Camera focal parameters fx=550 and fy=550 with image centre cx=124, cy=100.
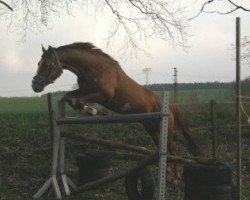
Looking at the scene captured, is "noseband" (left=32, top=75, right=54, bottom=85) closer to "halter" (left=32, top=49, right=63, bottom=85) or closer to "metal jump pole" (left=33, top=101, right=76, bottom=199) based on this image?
"halter" (left=32, top=49, right=63, bottom=85)

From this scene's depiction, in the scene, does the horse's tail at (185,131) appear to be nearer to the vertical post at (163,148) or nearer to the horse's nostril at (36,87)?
the horse's nostril at (36,87)

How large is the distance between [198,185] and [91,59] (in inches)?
112

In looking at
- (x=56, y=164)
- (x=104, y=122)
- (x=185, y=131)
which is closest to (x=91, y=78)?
(x=104, y=122)

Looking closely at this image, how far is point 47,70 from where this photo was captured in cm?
847

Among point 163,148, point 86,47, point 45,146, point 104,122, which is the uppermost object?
point 86,47

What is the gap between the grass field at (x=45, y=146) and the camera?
30.9 feet

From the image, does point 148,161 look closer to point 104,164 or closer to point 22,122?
point 104,164

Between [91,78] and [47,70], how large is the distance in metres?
0.70

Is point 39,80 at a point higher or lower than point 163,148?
higher

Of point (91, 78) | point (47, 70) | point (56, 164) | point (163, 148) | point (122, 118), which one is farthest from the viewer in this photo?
point (56, 164)

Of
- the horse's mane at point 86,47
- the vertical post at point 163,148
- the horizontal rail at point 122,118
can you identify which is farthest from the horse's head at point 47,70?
the vertical post at point 163,148

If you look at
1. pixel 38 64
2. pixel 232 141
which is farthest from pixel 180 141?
pixel 38 64

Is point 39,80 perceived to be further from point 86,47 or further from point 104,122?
point 104,122

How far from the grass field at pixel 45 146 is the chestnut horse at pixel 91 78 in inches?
60.7
